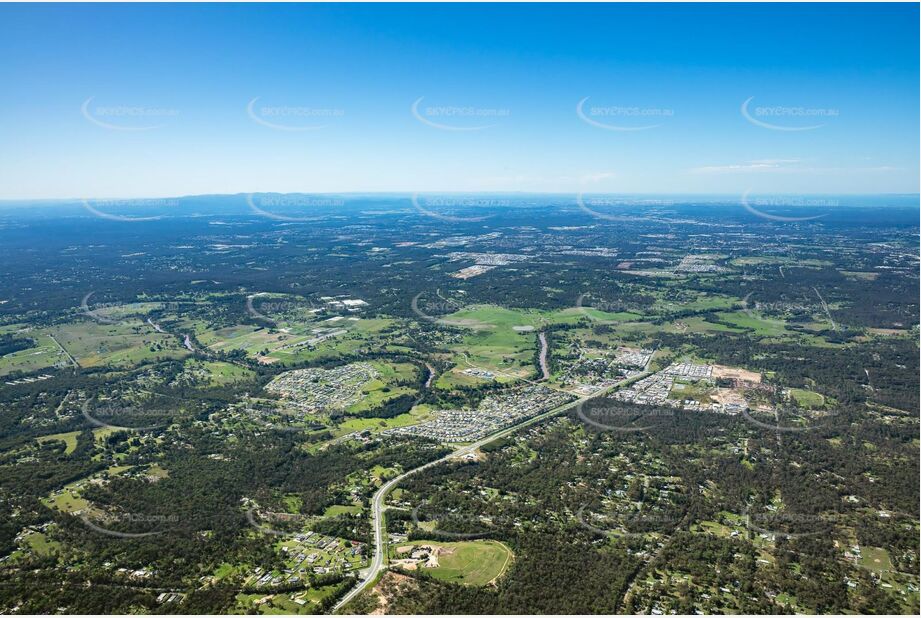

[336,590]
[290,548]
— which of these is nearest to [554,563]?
[336,590]

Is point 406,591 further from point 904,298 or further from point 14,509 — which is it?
point 904,298
